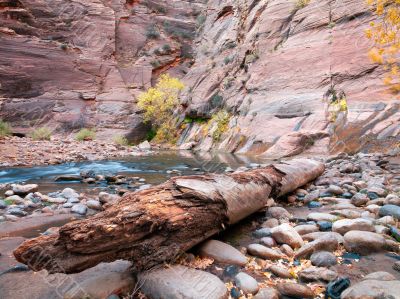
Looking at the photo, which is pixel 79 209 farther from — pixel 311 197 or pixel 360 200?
pixel 360 200

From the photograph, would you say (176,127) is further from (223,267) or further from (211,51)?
(223,267)

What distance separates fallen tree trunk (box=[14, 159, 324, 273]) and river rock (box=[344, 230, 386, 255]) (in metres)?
1.01

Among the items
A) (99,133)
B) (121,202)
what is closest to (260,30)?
(99,133)

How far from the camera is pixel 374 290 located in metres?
1.72

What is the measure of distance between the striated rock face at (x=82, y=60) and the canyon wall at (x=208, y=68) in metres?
0.09

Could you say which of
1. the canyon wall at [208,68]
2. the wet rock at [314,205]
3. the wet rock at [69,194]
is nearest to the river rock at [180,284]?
the wet rock at [314,205]

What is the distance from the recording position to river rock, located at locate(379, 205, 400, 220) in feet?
9.81

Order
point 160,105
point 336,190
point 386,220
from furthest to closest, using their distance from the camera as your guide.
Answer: point 160,105 → point 336,190 → point 386,220

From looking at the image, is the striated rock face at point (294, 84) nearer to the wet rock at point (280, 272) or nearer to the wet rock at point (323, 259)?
the wet rock at point (323, 259)

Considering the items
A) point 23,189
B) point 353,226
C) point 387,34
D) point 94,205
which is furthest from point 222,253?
point 23,189

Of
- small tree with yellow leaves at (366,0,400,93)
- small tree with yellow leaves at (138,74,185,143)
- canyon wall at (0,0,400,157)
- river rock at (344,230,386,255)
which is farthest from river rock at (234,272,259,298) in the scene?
small tree with yellow leaves at (138,74,185,143)

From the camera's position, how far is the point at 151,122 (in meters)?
26.0

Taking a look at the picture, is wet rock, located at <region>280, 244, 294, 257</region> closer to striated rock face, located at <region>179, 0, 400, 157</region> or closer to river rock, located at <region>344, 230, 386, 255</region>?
river rock, located at <region>344, 230, 386, 255</region>

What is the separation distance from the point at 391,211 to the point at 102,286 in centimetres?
282
